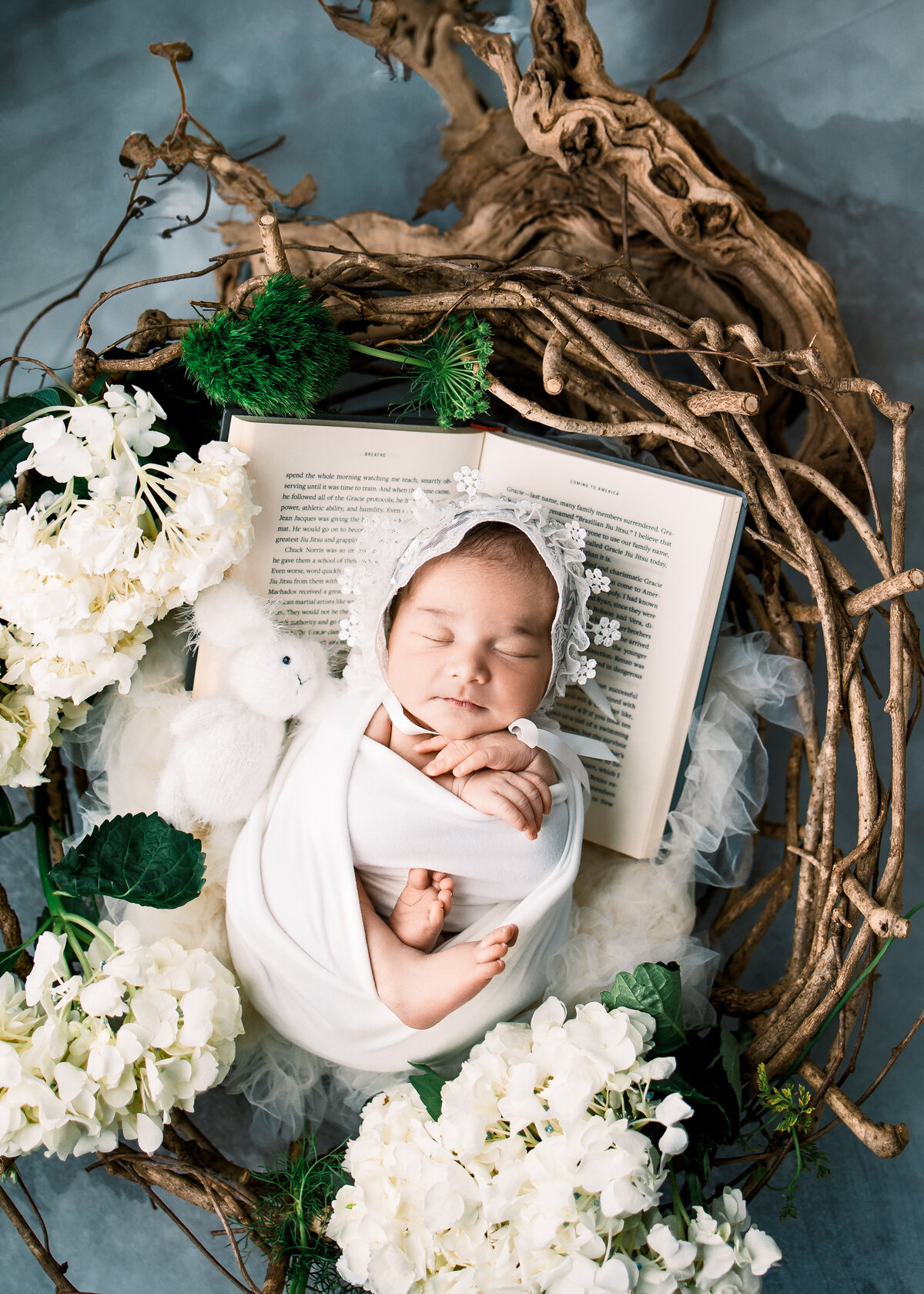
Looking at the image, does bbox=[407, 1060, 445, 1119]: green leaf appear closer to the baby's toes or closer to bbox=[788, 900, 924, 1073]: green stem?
the baby's toes

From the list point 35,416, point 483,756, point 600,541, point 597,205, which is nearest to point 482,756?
point 483,756

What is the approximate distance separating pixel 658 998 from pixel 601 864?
1.37ft

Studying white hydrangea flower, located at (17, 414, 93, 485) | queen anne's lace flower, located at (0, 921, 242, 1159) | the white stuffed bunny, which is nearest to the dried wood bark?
white hydrangea flower, located at (17, 414, 93, 485)

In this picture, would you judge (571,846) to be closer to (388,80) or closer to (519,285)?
(519,285)

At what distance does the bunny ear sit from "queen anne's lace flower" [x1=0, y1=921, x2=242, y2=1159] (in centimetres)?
47

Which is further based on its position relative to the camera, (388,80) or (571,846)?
(388,80)

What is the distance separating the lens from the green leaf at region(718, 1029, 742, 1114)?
1.31m

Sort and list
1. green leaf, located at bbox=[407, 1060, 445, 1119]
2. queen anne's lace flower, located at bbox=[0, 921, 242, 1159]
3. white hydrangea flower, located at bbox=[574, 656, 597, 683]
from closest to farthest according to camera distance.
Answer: queen anne's lace flower, located at bbox=[0, 921, 242, 1159], green leaf, located at bbox=[407, 1060, 445, 1119], white hydrangea flower, located at bbox=[574, 656, 597, 683]

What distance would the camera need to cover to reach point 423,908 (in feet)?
4.54

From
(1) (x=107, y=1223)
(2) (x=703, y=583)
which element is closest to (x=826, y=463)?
(2) (x=703, y=583)

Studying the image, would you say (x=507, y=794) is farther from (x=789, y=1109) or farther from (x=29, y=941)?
(x=29, y=941)

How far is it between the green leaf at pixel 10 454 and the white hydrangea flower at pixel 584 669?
3.26 ft

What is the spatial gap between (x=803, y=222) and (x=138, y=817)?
5.66 feet

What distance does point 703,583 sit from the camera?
153 centimetres
